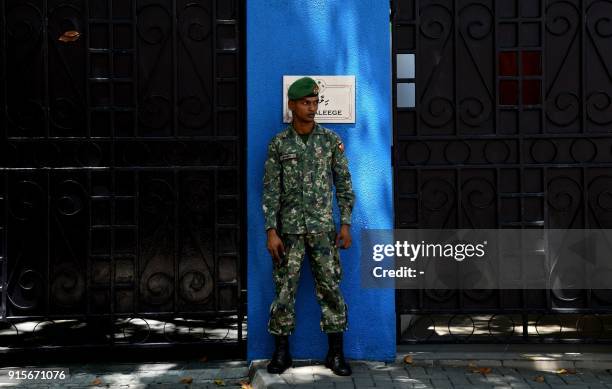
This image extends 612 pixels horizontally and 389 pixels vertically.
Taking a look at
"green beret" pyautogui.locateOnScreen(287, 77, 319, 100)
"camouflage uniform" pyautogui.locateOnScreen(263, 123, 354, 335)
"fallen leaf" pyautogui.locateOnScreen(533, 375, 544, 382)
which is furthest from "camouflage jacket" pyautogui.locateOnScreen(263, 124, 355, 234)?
"fallen leaf" pyautogui.locateOnScreen(533, 375, 544, 382)

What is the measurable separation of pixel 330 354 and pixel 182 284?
1317mm

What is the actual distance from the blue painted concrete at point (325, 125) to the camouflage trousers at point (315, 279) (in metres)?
0.33

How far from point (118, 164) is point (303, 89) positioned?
1.66m

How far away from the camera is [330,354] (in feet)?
15.9

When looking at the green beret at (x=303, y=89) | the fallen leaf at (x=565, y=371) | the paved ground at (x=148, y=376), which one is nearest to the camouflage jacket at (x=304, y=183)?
the green beret at (x=303, y=89)

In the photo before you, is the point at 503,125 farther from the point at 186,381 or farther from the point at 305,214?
the point at 186,381

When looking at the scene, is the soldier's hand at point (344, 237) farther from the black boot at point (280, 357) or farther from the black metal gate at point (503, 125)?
the black boot at point (280, 357)

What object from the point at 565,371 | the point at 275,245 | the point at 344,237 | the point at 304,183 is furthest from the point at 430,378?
the point at 304,183

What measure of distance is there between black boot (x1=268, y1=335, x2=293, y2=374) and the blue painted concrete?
253mm

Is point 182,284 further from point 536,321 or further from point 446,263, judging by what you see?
point 536,321

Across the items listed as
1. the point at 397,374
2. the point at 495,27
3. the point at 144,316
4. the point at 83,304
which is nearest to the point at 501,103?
the point at 495,27

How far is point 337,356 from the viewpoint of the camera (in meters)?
4.80

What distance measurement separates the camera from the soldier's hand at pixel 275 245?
4.66 meters

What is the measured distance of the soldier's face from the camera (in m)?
4.64
